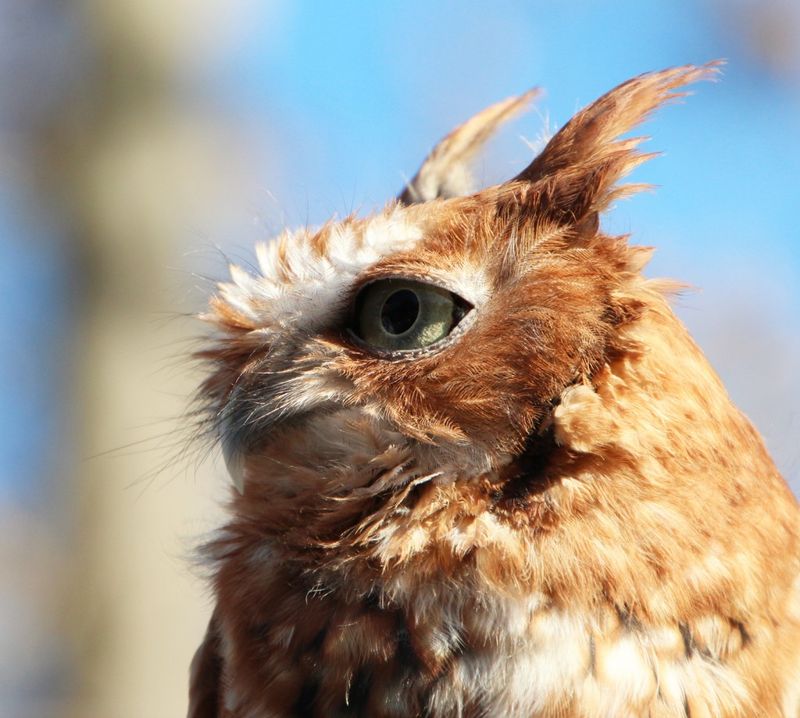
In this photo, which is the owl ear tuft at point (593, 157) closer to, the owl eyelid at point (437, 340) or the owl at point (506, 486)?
the owl at point (506, 486)

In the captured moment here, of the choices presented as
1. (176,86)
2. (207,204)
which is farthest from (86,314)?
(176,86)

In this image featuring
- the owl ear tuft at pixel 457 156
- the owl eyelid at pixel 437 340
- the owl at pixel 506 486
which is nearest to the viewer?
the owl at pixel 506 486

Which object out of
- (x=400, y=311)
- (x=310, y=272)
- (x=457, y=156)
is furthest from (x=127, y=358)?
(x=400, y=311)

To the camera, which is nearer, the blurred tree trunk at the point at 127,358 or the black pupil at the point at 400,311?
the black pupil at the point at 400,311

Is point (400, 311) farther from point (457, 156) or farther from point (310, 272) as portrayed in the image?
point (457, 156)

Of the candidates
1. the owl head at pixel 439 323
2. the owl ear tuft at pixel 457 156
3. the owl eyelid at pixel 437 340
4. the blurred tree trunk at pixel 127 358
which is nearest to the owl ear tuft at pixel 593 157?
the owl head at pixel 439 323

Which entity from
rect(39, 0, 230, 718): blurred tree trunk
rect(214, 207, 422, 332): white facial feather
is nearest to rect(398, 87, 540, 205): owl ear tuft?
rect(214, 207, 422, 332): white facial feather

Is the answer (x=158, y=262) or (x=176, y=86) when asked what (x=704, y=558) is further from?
(x=176, y=86)
